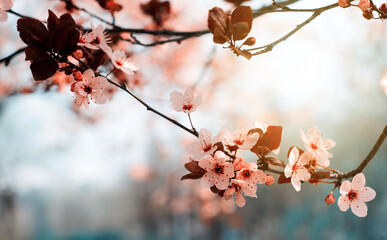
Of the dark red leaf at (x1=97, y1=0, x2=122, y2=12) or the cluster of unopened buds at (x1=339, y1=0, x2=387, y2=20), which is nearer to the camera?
the cluster of unopened buds at (x1=339, y1=0, x2=387, y2=20)

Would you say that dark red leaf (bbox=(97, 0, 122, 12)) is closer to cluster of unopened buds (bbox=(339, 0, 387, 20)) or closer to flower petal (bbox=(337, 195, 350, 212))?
cluster of unopened buds (bbox=(339, 0, 387, 20))

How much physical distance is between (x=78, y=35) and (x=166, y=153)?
717cm

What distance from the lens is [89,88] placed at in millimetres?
641

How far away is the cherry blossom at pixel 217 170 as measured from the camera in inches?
23.2

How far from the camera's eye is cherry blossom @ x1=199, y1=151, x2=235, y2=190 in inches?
23.2

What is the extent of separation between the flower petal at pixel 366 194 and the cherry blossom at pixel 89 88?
0.58 meters

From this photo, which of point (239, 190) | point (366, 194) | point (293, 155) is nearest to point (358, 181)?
point (366, 194)

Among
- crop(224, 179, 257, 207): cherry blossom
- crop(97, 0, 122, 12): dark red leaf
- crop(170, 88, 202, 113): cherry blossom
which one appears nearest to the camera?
crop(224, 179, 257, 207): cherry blossom

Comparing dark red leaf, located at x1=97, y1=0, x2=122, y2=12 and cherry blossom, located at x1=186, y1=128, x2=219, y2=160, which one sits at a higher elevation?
dark red leaf, located at x1=97, y1=0, x2=122, y2=12

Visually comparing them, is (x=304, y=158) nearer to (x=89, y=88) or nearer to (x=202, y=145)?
(x=202, y=145)

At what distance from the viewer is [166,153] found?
7.69m

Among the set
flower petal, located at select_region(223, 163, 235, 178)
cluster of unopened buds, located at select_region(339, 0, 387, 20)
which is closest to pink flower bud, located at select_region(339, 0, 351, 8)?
cluster of unopened buds, located at select_region(339, 0, 387, 20)

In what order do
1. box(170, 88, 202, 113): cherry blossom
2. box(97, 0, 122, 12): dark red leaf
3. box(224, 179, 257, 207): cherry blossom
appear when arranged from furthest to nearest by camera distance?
1. box(97, 0, 122, 12): dark red leaf
2. box(170, 88, 202, 113): cherry blossom
3. box(224, 179, 257, 207): cherry blossom

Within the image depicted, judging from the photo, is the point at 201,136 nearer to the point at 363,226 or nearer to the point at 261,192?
the point at 363,226
